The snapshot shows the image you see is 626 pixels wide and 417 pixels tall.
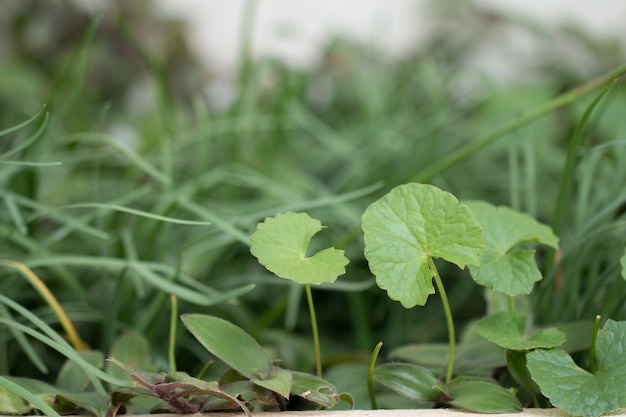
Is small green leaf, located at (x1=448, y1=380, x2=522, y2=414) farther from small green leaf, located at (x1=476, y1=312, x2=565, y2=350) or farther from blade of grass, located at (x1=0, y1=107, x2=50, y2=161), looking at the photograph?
blade of grass, located at (x1=0, y1=107, x2=50, y2=161)

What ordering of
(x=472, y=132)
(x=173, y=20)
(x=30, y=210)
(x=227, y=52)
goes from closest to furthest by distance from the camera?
1. (x=30, y=210)
2. (x=472, y=132)
3. (x=173, y=20)
4. (x=227, y=52)

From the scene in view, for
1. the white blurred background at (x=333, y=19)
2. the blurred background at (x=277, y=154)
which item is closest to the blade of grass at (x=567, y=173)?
the blurred background at (x=277, y=154)

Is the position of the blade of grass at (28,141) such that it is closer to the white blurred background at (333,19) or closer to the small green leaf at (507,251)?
the small green leaf at (507,251)

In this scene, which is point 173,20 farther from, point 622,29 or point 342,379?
point 342,379

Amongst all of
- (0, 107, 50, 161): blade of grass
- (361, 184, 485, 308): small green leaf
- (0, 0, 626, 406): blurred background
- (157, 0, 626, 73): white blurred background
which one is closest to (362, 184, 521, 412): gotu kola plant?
(361, 184, 485, 308): small green leaf

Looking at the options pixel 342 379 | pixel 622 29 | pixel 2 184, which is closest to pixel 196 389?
pixel 342 379

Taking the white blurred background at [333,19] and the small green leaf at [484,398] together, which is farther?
the white blurred background at [333,19]
